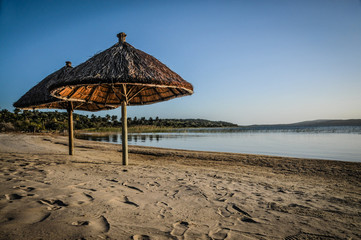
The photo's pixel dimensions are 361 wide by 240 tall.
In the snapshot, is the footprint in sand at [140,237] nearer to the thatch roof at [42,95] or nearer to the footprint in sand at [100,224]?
the footprint in sand at [100,224]

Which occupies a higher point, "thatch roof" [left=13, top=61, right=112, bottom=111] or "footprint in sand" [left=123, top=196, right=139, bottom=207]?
"thatch roof" [left=13, top=61, right=112, bottom=111]

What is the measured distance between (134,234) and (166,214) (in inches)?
26.7

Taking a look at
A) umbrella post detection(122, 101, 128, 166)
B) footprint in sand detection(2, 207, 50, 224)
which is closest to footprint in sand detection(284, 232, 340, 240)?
footprint in sand detection(2, 207, 50, 224)

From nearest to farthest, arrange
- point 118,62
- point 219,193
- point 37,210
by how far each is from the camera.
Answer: point 37,210 → point 219,193 → point 118,62

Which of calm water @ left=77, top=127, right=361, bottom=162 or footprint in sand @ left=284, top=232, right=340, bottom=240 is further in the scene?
calm water @ left=77, top=127, right=361, bottom=162

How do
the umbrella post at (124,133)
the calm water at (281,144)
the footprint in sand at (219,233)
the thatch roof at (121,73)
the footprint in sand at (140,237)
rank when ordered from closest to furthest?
the footprint in sand at (140,237)
the footprint in sand at (219,233)
the thatch roof at (121,73)
the umbrella post at (124,133)
the calm water at (281,144)

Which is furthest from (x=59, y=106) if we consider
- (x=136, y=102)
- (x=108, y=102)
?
(x=136, y=102)

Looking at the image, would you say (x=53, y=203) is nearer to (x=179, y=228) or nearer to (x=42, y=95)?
(x=179, y=228)

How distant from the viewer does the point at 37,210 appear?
8.70 feet

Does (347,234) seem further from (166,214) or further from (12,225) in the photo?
(12,225)

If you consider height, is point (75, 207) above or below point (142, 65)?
below

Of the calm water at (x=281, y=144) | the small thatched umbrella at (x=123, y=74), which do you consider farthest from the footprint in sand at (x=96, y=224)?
the calm water at (x=281, y=144)

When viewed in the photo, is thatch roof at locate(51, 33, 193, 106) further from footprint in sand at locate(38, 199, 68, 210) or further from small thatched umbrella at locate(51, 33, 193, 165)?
footprint in sand at locate(38, 199, 68, 210)

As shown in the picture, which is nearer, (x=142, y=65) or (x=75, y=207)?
(x=75, y=207)
